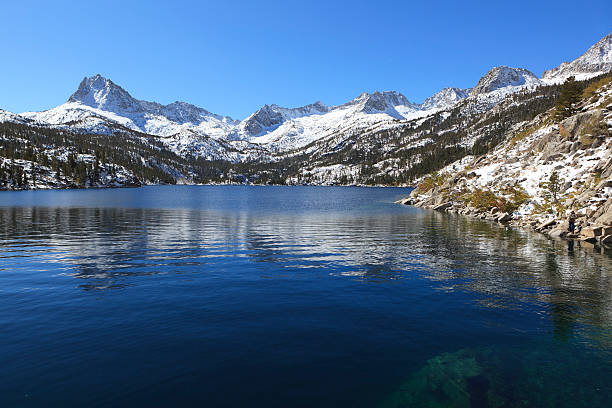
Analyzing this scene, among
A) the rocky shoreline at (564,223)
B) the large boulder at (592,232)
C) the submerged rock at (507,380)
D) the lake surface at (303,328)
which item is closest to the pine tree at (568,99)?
the rocky shoreline at (564,223)

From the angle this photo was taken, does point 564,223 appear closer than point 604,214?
No

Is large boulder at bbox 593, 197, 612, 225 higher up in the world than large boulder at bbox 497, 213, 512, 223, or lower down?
higher up

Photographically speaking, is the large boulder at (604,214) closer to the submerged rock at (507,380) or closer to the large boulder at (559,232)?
the large boulder at (559,232)

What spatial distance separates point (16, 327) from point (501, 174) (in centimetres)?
8911

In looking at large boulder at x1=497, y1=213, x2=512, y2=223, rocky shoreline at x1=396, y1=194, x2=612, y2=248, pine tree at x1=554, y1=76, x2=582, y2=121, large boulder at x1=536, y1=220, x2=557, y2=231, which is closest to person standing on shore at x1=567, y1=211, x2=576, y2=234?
rocky shoreline at x1=396, y1=194, x2=612, y2=248

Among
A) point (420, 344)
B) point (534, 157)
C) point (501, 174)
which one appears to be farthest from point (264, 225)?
point (534, 157)

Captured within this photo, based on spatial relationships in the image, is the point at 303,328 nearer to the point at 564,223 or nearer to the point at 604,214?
the point at 604,214

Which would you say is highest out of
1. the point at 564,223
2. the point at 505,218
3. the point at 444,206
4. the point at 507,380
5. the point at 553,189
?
the point at 553,189

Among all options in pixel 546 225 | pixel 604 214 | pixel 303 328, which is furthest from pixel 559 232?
pixel 303 328

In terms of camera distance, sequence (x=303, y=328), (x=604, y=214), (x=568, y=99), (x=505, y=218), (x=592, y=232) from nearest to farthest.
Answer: (x=303, y=328) → (x=592, y=232) → (x=604, y=214) → (x=505, y=218) → (x=568, y=99)

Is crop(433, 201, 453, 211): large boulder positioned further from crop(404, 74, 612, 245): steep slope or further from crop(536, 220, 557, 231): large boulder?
crop(536, 220, 557, 231): large boulder

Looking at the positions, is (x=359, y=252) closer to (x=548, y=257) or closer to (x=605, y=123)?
(x=548, y=257)

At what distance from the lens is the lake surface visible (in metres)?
11.8

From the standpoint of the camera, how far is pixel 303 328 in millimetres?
17078
